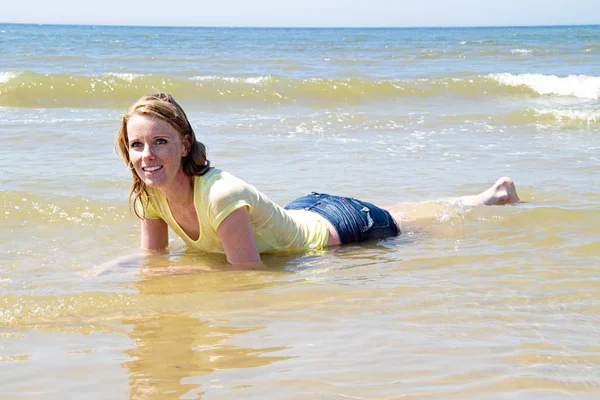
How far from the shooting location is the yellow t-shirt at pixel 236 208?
4031mm

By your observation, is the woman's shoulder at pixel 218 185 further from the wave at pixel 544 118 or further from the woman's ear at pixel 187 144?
the wave at pixel 544 118

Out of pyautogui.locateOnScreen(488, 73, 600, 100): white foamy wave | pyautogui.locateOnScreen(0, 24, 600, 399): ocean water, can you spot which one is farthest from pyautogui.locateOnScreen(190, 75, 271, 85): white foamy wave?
pyautogui.locateOnScreen(488, 73, 600, 100): white foamy wave

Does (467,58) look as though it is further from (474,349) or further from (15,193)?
(474,349)

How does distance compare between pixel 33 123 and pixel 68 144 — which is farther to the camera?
pixel 33 123

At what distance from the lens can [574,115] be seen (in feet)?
38.4

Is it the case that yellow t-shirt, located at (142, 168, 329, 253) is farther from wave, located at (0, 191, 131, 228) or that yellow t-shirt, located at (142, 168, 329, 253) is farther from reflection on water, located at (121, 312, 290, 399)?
wave, located at (0, 191, 131, 228)

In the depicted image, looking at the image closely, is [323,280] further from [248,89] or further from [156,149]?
[248,89]

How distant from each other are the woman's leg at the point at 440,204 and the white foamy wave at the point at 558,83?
10816 millimetres

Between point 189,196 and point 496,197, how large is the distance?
8.74ft

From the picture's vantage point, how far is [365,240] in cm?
505

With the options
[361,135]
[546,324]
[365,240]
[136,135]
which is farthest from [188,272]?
[361,135]

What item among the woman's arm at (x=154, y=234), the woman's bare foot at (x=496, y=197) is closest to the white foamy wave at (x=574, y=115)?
the woman's bare foot at (x=496, y=197)

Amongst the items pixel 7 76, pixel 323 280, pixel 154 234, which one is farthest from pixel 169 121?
pixel 7 76

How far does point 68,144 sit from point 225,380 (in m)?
6.57
